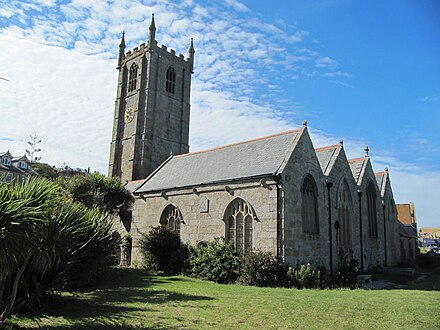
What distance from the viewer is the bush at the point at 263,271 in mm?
16047

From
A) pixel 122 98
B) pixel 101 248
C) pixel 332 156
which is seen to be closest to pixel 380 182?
pixel 332 156

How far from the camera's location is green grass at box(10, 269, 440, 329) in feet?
26.8

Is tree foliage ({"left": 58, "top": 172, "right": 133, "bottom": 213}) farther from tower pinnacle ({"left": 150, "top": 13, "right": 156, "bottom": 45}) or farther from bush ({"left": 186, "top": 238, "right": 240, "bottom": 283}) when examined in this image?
tower pinnacle ({"left": 150, "top": 13, "right": 156, "bottom": 45})

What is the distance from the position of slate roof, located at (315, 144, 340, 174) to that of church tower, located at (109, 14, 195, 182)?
27994 millimetres

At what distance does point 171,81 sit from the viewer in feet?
173

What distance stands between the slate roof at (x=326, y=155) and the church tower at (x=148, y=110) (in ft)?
91.8

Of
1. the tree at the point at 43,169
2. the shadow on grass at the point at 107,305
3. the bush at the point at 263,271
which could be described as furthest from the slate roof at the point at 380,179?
the tree at the point at 43,169

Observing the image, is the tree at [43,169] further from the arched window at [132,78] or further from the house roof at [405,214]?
the house roof at [405,214]

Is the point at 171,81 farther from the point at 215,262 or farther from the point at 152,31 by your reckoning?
the point at 215,262

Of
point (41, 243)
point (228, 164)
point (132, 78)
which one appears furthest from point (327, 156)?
point (132, 78)

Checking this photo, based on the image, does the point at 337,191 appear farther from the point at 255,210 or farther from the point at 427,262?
the point at 427,262

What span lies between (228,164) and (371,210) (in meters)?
13.2

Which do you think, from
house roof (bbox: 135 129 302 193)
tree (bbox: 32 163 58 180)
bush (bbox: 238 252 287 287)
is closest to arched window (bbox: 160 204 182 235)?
house roof (bbox: 135 129 302 193)

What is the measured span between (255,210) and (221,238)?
8.63 ft
